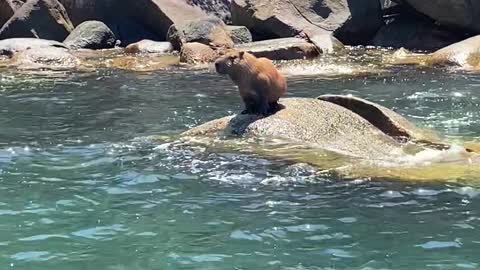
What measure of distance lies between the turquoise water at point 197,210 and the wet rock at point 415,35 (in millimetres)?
8916

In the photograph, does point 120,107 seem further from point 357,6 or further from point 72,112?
point 357,6

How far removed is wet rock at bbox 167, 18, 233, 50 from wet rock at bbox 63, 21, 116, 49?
206 cm

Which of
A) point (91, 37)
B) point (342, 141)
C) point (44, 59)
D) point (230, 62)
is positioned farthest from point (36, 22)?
point (342, 141)

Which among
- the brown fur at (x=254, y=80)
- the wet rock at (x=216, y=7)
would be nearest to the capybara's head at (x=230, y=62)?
the brown fur at (x=254, y=80)

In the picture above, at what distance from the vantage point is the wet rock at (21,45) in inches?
771

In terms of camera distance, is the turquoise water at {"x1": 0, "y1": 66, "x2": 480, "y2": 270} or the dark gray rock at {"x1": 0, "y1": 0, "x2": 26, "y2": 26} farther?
the dark gray rock at {"x1": 0, "y1": 0, "x2": 26, "y2": 26}

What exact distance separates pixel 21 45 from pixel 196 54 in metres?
4.46

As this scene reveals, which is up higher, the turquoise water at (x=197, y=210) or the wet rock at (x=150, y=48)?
the wet rock at (x=150, y=48)

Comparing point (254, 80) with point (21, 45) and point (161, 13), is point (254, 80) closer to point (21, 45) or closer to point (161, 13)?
point (21, 45)

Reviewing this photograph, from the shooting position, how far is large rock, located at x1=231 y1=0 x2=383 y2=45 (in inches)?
810

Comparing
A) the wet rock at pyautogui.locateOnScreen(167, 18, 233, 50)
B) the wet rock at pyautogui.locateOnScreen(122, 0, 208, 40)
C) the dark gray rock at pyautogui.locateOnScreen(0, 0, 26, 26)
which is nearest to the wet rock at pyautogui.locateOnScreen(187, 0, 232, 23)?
the wet rock at pyautogui.locateOnScreen(122, 0, 208, 40)

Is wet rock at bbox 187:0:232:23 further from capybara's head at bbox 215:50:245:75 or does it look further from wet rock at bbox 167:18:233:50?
capybara's head at bbox 215:50:245:75

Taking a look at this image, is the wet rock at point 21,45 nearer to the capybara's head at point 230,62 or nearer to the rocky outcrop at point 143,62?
the rocky outcrop at point 143,62

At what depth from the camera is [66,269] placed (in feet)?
17.8
